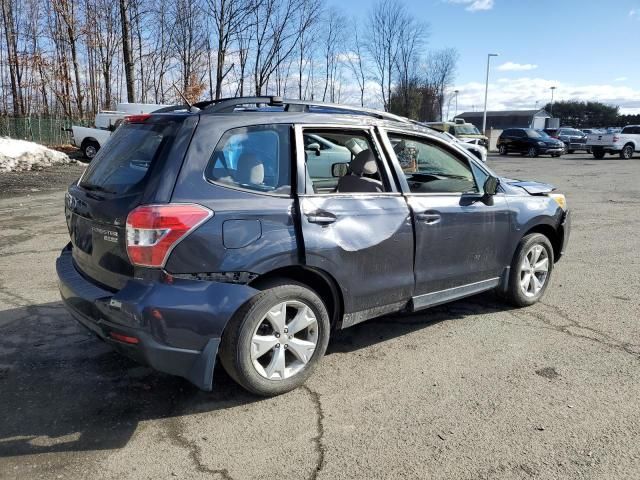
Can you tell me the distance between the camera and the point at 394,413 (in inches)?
128

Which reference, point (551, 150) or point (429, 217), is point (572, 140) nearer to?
point (551, 150)

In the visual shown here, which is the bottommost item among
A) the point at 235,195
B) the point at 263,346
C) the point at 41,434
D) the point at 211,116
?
the point at 41,434

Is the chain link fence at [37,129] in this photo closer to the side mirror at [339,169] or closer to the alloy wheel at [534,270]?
the side mirror at [339,169]

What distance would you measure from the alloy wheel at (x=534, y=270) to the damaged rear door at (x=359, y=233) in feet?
5.07

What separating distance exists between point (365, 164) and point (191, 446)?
2.26 metres

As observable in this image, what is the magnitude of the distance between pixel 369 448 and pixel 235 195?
1.60 metres

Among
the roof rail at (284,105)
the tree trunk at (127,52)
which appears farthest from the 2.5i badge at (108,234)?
the tree trunk at (127,52)

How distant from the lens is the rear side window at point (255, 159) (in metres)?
3.20

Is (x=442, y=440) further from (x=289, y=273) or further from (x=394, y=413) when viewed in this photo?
(x=289, y=273)

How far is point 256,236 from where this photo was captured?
316 centimetres

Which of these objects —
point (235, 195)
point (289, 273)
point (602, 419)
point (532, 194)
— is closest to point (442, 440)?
point (602, 419)

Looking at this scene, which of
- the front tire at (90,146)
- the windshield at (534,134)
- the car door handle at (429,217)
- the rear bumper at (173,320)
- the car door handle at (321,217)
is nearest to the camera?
the rear bumper at (173,320)

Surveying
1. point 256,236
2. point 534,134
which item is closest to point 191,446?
point 256,236

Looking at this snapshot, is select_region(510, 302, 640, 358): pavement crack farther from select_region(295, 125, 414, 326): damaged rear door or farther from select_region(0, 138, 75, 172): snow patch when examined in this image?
select_region(0, 138, 75, 172): snow patch
